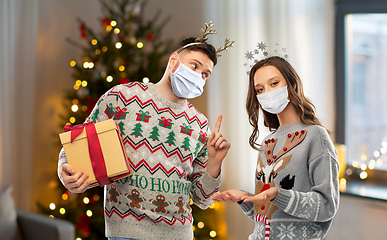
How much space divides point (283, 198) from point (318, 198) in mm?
112

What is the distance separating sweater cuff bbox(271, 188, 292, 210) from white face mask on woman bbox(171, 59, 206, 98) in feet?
1.86

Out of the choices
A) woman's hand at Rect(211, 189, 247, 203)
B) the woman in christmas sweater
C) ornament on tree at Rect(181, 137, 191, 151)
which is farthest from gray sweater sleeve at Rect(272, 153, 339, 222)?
ornament on tree at Rect(181, 137, 191, 151)

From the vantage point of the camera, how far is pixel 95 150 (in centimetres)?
127

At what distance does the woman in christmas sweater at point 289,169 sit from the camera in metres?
1.08

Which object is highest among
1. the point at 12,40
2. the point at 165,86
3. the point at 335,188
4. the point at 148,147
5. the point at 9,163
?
the point at 12,40

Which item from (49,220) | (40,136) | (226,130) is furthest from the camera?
(40,136)

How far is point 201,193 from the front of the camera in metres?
1.45

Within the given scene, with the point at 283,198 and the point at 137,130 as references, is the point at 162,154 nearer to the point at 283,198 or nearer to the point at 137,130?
the point at 137,130

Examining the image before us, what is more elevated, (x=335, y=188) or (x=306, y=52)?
(x=306, y=52)

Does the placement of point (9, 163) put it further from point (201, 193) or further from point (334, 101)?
point (334, 101)

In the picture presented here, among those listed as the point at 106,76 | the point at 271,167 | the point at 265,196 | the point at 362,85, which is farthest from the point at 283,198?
the point at 362,85

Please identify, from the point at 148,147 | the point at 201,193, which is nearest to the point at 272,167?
the point at 201,193

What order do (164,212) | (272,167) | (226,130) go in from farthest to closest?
1. (226,130)
2. (164,212)
3. (272,167)

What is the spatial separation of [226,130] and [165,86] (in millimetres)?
1238
